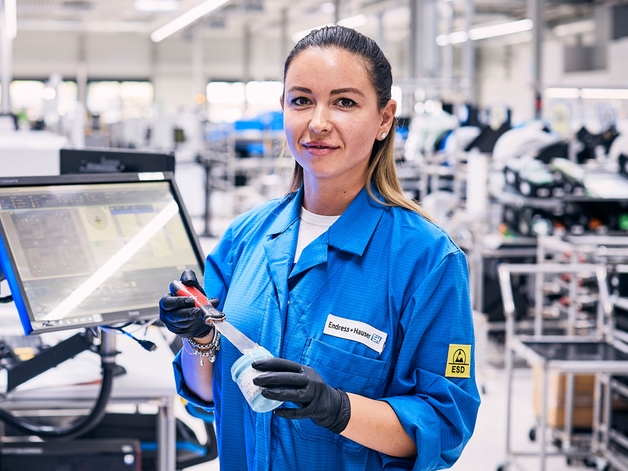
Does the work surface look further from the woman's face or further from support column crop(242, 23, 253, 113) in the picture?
support column crop(242, 23, 253, 113)

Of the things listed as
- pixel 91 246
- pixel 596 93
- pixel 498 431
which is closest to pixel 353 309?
pixel 91 246

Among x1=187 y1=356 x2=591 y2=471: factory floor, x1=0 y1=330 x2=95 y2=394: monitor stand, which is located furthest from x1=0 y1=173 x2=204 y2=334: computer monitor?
x1=187 y1=356 x2=591 y2=471: factory floor

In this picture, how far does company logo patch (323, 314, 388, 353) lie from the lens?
52.5 inches

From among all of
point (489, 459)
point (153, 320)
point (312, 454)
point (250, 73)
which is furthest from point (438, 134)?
point (250, 73)

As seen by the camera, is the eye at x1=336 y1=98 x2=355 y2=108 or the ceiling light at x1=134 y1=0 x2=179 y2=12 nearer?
the eye at x1=336 y1=98 x2=355 y2=108

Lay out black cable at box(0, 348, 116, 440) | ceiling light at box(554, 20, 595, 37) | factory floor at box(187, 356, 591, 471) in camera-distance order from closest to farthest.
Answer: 1. black cable at box(0, 348, 116, 440)
2. factory floor at box(187, 356, 591, 471)
3. ceiling light at box(554, 20, 595, 37)

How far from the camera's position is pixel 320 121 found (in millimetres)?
1337

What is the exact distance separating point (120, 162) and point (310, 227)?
3.96ft

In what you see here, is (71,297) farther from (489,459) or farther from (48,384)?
(489,459)

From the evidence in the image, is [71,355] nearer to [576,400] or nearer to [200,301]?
[200,301]

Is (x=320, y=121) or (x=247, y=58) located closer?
(x=320, y=121)

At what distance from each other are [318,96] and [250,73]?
22077 mm

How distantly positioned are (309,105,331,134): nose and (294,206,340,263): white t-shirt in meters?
0.21

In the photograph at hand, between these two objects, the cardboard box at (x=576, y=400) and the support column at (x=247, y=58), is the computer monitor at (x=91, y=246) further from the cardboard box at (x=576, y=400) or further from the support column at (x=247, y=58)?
the support column at (x=247, y=58)
